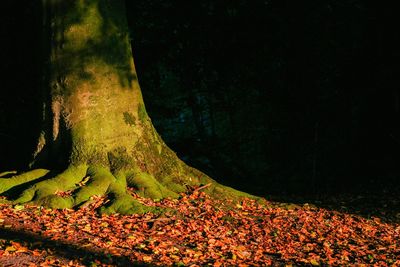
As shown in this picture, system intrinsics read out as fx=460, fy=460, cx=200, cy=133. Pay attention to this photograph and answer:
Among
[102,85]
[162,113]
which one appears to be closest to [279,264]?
[102,85]

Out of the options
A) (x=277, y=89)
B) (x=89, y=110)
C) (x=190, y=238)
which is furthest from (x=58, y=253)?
(x=277, y=89)

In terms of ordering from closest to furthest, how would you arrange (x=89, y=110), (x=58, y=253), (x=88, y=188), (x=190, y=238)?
(x=58, y=253), (x=190, y=238), (x=88, y=188), (x=89, y=110)

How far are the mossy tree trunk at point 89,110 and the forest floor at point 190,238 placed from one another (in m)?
0.57

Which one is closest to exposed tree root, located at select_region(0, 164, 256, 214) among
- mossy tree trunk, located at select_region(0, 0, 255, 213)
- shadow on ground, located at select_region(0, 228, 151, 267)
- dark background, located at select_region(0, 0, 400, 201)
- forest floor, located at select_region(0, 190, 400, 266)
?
mossy tree trunk, located at select_region(0, 0, 255, 213)

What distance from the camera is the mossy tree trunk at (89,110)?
7297 mm

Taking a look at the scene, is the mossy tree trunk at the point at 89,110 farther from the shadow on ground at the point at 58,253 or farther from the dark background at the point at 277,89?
the dark background at the point at 277,89

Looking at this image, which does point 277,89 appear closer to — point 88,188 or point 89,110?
point 89,110

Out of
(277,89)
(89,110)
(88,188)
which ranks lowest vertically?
(88,188)

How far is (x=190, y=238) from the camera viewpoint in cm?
616

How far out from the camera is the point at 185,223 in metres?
6.63

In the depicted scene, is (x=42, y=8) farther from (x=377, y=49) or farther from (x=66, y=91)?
(x=377, y=49)

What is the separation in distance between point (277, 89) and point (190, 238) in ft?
30.1

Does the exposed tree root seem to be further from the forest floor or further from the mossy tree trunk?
the forest floor

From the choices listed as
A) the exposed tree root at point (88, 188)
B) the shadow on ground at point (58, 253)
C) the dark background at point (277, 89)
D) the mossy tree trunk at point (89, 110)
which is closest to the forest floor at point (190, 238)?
the shadow on ground at point (58, 253)
